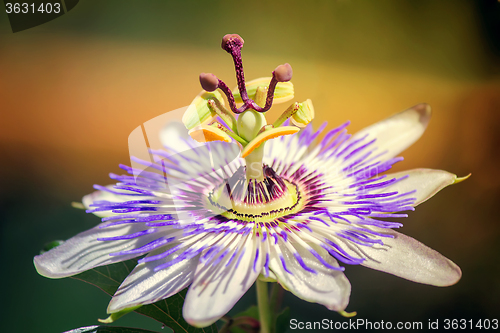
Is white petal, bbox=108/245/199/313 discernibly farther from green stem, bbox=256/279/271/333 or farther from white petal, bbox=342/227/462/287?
white petal, bbox=342/227/462/287

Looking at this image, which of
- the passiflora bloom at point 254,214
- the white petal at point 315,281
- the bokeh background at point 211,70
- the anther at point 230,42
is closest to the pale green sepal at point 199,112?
the passiflora bloom at point 254,214

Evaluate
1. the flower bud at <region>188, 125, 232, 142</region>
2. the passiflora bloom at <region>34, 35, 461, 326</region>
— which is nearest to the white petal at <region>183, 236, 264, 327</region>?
the passiflora bloom at <region>34, 35, 461, 326</region>

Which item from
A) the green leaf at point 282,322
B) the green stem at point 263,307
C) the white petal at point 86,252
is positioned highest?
the white petal at point 86,252

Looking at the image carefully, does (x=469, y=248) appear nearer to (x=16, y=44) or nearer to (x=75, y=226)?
(x=75, y=226)

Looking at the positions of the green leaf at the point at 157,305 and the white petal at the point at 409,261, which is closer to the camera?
the white petal at the point at 409,261

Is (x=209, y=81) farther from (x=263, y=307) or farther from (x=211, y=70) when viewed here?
(x=211, y=70)

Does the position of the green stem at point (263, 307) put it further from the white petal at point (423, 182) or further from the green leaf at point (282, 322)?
the white petal at point (423, 182)

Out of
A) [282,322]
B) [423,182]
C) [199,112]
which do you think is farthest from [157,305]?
[423,182]
